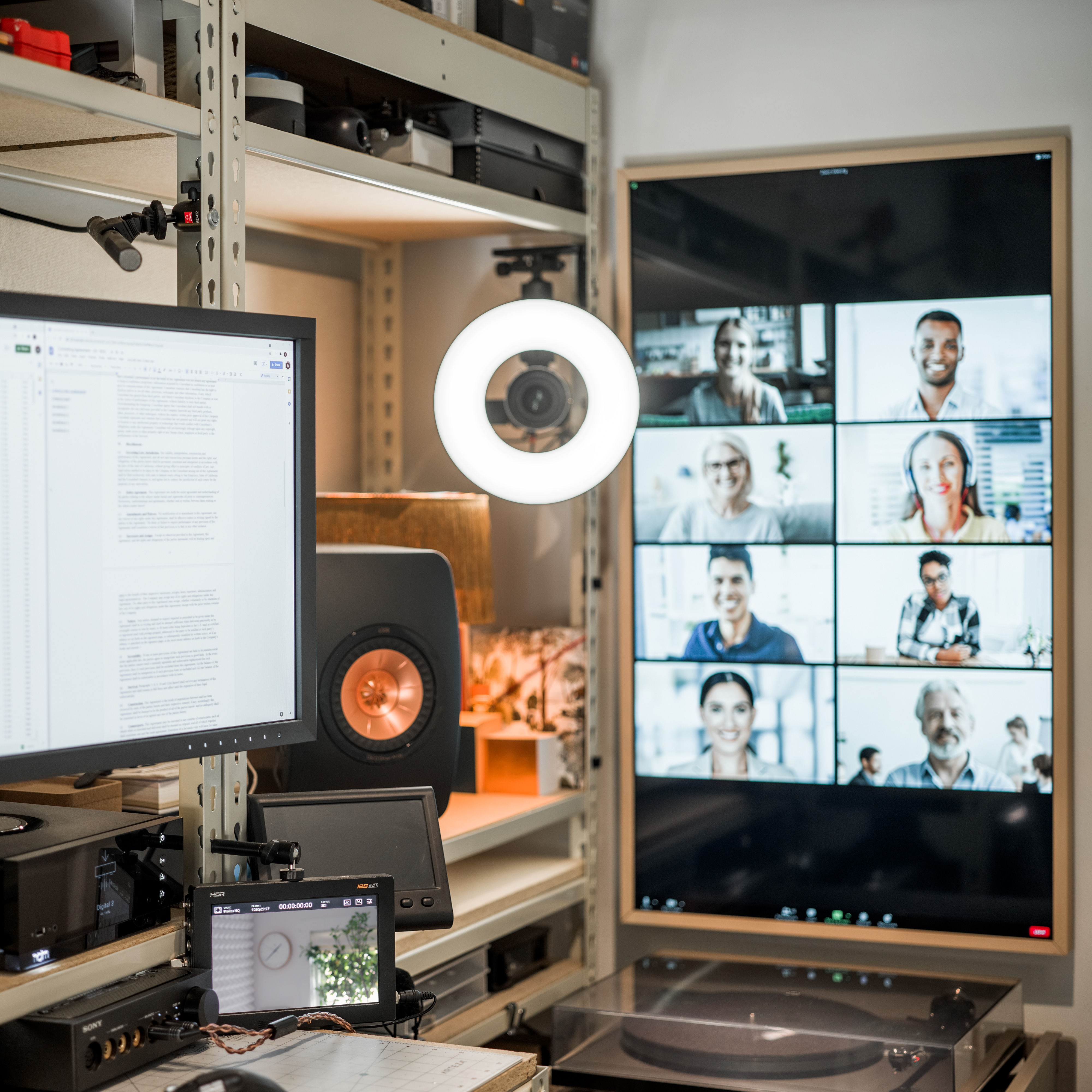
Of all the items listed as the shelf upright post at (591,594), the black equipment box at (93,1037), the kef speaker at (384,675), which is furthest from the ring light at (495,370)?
the black equipment box at (93,1037)

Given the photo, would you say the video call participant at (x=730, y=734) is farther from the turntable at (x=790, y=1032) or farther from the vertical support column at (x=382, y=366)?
the vertical support column at (x=382, y=366)

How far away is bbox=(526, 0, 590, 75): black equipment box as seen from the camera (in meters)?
2.17

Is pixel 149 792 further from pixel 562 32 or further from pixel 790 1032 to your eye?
pixel 562 32

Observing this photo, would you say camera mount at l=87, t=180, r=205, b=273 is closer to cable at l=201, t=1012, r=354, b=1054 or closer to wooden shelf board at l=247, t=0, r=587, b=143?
wooden shelf board at l=247, t=0, r=587, b=143

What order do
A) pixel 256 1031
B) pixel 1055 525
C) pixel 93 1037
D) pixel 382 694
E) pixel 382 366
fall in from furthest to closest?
1. pixel 382 366
2. pixel 1055 525
3. pixel 382 694
4. pixel 256 1031
5. pixel 93 1037

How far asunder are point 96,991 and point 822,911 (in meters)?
1.37

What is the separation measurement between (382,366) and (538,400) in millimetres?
497

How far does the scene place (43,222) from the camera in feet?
5.75

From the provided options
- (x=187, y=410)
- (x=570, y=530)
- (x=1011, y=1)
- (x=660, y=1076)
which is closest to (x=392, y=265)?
(x=570, y=530)

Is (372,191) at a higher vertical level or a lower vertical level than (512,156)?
lower

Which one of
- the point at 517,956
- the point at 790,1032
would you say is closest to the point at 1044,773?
the point at 790,1032

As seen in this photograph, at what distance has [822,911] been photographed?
2246mm

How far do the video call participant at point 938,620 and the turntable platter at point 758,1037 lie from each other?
0.60m

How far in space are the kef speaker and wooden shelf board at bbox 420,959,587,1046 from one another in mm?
358
